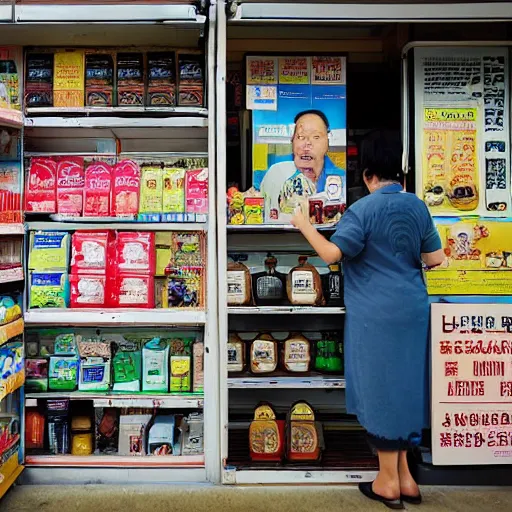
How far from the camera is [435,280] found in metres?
3.07

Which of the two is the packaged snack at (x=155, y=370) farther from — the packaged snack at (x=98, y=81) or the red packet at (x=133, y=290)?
the packaged snack at (x=98, y=81)

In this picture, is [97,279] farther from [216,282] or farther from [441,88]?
[441,88]

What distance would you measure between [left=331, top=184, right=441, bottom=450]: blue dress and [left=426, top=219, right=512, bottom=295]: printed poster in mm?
315

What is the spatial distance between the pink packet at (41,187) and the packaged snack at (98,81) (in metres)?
0.43

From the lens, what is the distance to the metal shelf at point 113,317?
2.99 meters

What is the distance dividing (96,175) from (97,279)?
1.93 feet

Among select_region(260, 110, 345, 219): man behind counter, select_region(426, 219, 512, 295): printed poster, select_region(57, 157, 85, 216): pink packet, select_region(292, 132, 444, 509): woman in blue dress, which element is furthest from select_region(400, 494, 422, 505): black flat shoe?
select_region(57, 157, 85, 216): pink packet

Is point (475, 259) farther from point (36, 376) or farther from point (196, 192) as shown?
point (36, 376)

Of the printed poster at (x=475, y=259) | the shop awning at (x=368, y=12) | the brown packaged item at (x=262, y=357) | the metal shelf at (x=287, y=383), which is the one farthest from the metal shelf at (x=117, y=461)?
the shop awning at (x=368, y=12)

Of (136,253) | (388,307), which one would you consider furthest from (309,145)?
(136,253)

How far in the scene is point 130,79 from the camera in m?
3.10

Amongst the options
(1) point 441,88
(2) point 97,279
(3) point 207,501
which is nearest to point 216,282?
(2) point 97,279

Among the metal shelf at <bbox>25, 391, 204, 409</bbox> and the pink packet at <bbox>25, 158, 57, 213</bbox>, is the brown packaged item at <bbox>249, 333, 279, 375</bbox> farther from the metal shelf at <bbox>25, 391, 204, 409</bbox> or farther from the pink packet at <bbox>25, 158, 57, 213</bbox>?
the pink packet at <bbox>25, 158, 57, 213</bbox>

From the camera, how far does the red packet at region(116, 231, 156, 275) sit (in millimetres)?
3104
